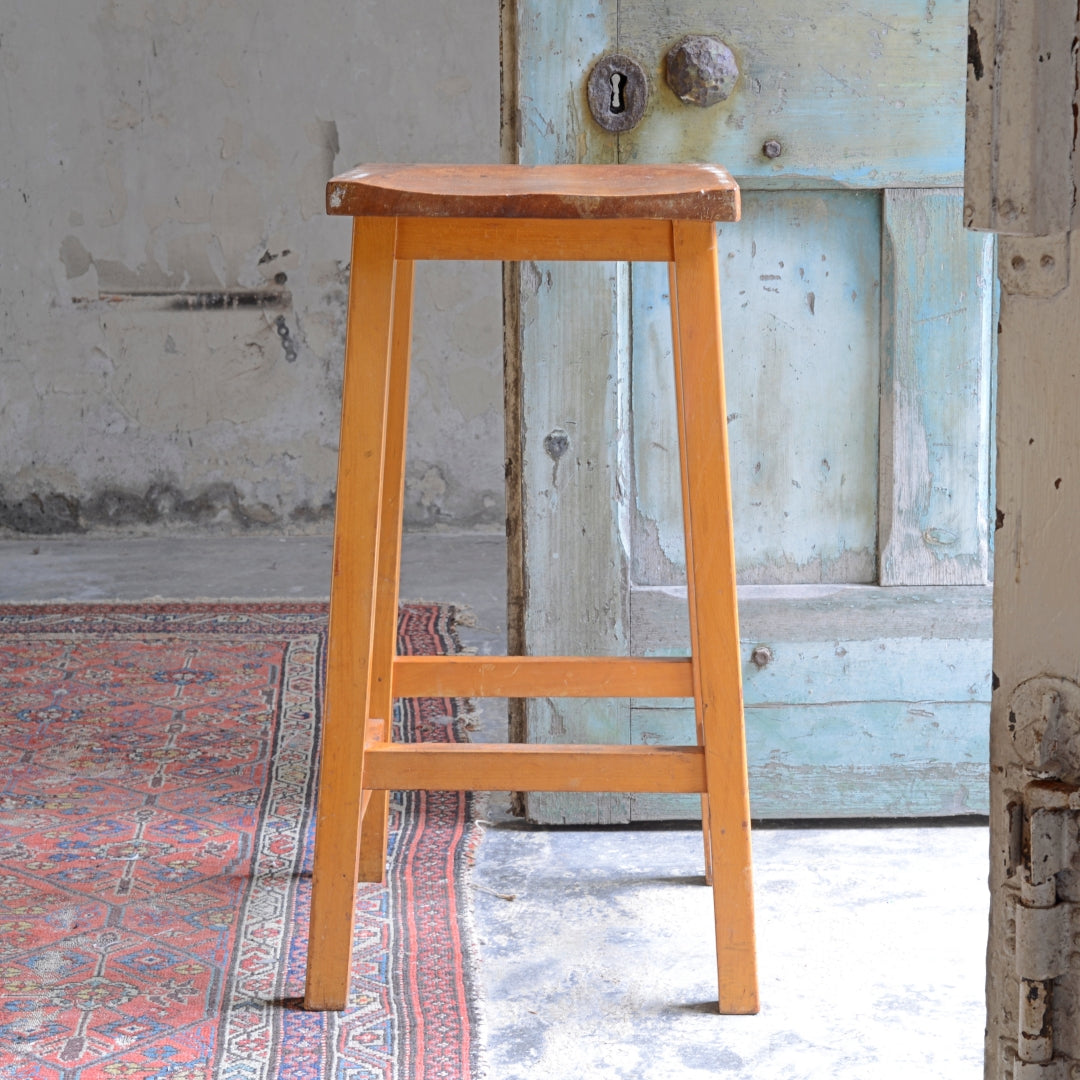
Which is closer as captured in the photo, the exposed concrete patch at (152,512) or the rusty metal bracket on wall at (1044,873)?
the rusty metal bracket on wall at (1044,873)

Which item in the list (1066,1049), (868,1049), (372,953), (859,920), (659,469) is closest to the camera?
(1066,1049)

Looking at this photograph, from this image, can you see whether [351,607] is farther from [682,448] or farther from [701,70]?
[701,70]

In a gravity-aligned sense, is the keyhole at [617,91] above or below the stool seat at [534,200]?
above

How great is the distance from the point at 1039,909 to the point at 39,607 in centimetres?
332

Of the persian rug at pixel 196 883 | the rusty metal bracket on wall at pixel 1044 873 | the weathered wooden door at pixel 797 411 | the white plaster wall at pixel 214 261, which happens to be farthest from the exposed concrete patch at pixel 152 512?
the rusty metal bracket on wall at pixel 1044 873

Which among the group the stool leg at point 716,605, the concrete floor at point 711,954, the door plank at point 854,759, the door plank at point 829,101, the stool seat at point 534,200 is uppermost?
the door plank at point 829,101

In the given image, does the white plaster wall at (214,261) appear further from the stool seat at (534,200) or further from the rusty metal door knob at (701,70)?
the stool seat at (534,200)

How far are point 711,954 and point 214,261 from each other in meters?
3.64

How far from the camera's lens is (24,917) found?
5.94ft

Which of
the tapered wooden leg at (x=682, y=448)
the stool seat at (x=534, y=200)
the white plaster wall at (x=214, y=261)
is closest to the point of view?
the stool seat at (x=534, y=200)

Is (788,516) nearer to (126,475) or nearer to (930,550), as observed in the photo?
(930,550)

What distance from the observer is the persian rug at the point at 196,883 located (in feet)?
4.89

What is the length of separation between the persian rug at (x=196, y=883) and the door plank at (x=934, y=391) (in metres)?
0.82

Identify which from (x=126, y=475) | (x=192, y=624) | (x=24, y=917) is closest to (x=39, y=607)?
(x=192, y=624)
